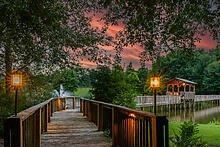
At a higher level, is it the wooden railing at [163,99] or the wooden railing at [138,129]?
the wooden railing at [138,129]

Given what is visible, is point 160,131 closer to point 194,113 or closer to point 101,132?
point 101,132

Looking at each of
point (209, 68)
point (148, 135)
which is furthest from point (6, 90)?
point (209, 68)

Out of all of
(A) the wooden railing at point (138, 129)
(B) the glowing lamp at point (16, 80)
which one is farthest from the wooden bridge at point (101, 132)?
(B) the glowing lamp at point (16, 80)

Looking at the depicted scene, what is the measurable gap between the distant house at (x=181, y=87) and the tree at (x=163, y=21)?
5128 cm

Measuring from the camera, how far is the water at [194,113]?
46.3 meters

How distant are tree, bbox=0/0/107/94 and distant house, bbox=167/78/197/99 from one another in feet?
147

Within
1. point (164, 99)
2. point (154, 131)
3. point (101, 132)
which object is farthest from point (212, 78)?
point (154, 131)

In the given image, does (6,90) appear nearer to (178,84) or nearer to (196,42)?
(196,42)

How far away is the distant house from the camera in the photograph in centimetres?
5863

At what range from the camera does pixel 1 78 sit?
1552 centimetres

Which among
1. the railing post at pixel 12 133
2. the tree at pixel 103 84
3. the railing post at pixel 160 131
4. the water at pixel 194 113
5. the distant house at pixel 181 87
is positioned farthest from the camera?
the distant house at pixel 181 87

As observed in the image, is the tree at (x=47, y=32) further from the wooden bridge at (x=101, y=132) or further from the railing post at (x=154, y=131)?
the railing post at (x=154, y=131)

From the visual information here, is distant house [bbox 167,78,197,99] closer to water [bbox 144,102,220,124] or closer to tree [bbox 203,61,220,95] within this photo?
water [bbox 144,102,220,124]

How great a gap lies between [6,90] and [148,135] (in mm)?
9988
